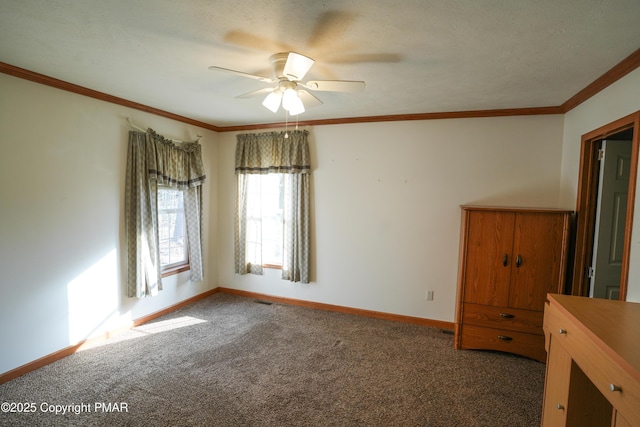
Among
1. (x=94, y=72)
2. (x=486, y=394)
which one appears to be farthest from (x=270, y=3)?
(x=486, y=394)

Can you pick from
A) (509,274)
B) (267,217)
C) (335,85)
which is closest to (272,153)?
(267,217)

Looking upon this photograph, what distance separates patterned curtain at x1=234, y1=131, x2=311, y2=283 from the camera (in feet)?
12.5

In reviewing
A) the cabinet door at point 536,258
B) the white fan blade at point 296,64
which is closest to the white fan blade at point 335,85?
the white fan blade at point 296,64

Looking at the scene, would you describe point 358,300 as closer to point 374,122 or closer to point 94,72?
point 374,122

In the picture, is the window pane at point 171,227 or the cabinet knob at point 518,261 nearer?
the cabinet knob at point 518,261

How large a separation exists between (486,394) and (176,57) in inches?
131

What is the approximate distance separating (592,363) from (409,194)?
2.40 meters

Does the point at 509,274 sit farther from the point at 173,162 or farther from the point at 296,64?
the point at 173,162

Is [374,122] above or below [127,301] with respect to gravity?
above

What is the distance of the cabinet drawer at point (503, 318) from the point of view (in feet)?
8.86

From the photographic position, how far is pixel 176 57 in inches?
80.4

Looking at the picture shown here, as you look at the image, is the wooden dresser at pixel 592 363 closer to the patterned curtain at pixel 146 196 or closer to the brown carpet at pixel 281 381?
the brown carpet at pixel 281 381

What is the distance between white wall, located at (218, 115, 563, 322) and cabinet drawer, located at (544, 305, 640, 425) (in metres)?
1.85

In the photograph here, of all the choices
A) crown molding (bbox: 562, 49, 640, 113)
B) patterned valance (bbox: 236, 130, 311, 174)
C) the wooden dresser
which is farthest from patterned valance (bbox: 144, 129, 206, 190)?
crown molding (bbox: 562, 49, 640, 113)
